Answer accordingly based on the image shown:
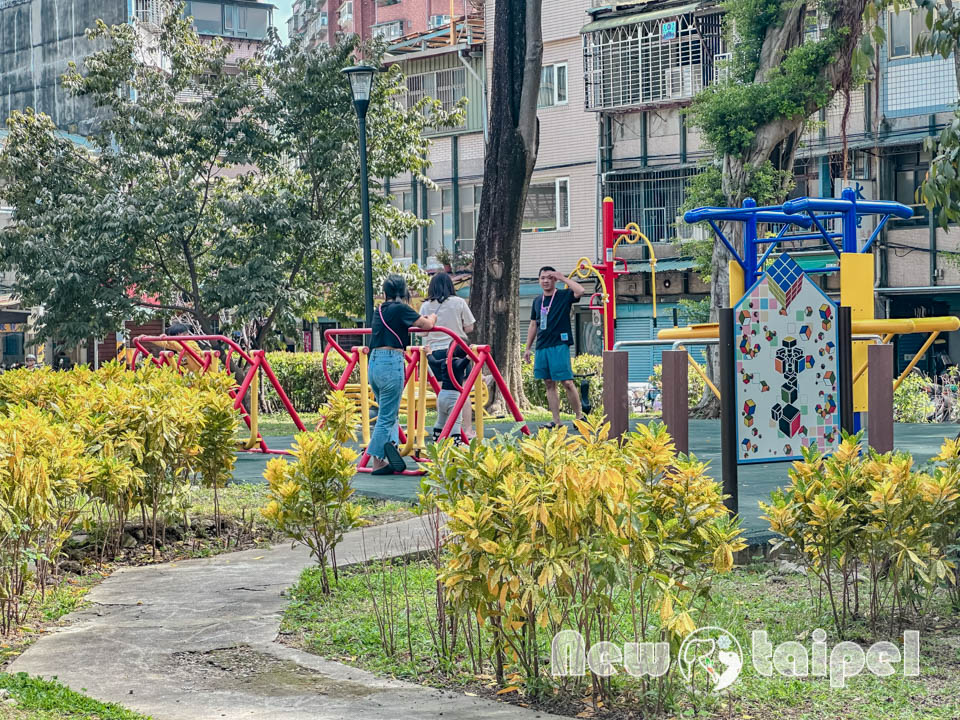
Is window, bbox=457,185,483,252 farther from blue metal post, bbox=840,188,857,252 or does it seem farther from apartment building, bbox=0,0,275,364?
blue metal post, bbox=840,188,857,252

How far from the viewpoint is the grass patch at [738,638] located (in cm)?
473

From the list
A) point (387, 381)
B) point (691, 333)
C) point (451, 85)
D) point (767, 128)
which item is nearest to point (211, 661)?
point (691, 333)

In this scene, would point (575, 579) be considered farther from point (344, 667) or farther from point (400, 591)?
point (400, 591)

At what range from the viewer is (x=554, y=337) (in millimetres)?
14375

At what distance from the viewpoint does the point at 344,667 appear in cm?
543

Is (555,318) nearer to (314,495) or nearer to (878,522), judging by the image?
(314,495)

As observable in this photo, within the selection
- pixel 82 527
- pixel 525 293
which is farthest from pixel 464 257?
pixel 82 527

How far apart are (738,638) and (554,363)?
8756 mm

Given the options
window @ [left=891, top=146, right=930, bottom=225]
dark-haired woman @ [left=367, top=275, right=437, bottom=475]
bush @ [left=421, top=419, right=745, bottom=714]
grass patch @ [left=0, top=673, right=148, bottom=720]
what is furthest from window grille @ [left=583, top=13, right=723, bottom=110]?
grass patch @ [left=0, top=673, right=148, bottom=720]

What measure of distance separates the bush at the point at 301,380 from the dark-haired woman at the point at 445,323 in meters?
10.9

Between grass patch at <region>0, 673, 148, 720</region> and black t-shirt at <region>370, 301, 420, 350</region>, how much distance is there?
6374mm

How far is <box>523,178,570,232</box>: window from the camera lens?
38.7 metres

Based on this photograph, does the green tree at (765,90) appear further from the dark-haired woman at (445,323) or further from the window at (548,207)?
the window at (548,207)

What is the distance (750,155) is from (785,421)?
1348 cm
